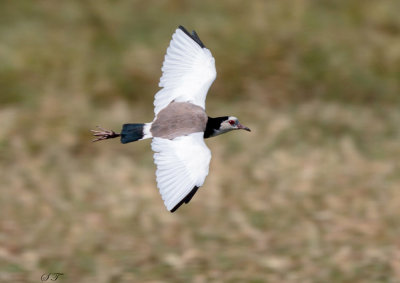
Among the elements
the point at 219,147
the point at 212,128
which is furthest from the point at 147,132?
the point at 219,147

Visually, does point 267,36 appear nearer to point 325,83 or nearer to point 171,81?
point 325,83

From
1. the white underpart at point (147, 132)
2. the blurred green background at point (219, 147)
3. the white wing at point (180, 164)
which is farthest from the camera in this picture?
the blurred green background at point (219, 147)

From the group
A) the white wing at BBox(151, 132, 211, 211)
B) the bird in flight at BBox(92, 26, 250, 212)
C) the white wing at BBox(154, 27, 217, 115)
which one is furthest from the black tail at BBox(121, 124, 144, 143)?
the white wing at BBox(154, 27, 217, 115)

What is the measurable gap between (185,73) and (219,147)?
3787 millimetres

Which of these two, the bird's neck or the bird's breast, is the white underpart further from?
the bird's neck

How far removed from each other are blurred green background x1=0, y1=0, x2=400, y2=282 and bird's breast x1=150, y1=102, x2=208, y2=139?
2188 mm

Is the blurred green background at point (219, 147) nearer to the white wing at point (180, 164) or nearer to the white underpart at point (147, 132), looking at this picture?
the white underpart at point (147, 132)

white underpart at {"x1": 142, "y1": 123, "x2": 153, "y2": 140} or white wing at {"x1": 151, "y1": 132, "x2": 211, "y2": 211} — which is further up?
white underpart at {"x1": 142, "y1": 123, "x2": 153, "y2": 140}

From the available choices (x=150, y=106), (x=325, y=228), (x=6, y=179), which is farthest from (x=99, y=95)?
(x=325, y=228)

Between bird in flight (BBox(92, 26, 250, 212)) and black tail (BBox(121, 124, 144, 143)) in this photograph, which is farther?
black tail (BBox(121, 124, 144, 143))

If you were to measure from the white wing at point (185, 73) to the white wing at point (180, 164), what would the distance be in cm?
41

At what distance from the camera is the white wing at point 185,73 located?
4164 millimetres

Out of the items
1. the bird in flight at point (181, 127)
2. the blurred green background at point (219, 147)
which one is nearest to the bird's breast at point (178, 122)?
the bird in flight at point (181, 127)

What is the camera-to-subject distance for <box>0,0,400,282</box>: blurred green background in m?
6.12
